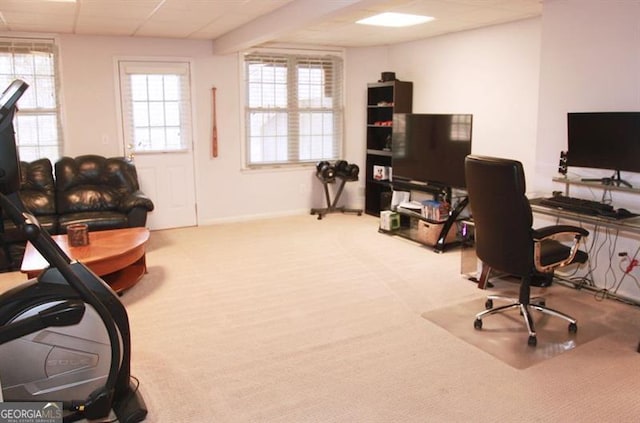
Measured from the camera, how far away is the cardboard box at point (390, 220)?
20.0ft

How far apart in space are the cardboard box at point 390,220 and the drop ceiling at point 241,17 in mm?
2056

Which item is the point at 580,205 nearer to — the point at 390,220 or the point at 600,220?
the point at 600,220

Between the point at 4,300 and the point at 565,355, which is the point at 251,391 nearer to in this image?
the point at 4,300

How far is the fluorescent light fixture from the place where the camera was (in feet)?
16.4

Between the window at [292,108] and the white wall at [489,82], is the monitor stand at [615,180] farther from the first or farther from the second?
the window at [292,108]

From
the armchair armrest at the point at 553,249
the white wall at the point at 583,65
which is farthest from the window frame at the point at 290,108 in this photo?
the armchair armrest at the point at 553,249

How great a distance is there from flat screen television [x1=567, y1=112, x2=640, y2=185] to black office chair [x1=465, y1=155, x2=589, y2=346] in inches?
32.5

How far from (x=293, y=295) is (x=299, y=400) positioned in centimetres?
152

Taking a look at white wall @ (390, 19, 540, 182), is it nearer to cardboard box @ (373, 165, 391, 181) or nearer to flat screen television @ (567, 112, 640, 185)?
cardboard box @ (373, 165, 391, 181)

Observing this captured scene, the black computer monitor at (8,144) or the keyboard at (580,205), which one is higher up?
the black computer monitor at (8,144)

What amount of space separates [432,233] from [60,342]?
3.91 metres

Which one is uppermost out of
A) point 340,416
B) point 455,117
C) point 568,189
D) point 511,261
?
point 455,117

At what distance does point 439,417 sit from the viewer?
8.24ft

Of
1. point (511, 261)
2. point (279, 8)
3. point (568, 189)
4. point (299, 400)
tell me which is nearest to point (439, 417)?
point (299, 400)
